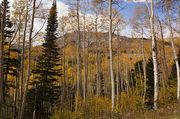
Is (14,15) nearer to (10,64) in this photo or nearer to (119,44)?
(10,64)

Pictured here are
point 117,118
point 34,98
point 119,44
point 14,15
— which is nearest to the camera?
point 117,118

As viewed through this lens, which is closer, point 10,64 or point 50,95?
point 10,64

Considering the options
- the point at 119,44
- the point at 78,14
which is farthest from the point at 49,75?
the point at 119,44

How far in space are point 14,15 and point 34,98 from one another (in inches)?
317

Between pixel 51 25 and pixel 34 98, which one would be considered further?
pixel 51 25

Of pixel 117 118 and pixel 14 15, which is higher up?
pixel 14 15

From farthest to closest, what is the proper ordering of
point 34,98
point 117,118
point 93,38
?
1. point 93,38
2. point 34,98
3. point 117,118

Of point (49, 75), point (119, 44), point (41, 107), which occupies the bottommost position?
point (41, 107)

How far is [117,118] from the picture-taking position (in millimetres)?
13062

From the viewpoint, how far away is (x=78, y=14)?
3322 centimetres

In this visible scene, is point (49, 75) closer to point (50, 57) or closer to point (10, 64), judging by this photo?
point (50, 57)

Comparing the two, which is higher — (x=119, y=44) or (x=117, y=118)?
(x=119, y=44)

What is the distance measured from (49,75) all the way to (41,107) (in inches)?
135

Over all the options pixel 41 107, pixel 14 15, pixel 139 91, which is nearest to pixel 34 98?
pixel 41 107
